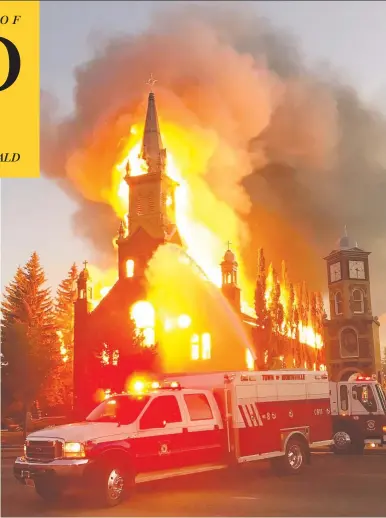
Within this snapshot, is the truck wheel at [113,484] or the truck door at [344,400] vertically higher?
the truck door at [344,400]

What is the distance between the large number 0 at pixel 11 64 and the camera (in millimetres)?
14438

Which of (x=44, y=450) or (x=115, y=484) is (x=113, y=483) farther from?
(x=44, y=450)

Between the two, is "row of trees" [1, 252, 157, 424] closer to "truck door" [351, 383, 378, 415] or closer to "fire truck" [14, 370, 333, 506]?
"truck door" [351, 383, 378, 415]

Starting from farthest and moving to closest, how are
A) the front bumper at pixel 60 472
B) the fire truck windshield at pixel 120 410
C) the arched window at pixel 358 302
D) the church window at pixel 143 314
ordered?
1. the church window at pixel 143 314
2. the arched window at pixel 358 302
3. the fire truck windshield at pixel 120 410
4. the front bumper at pixel 60 472

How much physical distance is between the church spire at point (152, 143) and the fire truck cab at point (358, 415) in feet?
74.3

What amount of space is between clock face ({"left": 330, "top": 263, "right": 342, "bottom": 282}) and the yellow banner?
23636 mm

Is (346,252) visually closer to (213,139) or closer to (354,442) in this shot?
(213,139)

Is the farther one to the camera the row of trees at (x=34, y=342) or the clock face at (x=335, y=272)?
the clock face at (x=335, y=272)

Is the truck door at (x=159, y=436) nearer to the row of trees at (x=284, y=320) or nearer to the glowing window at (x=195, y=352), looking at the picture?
the row of trees at (x=284, y=320)

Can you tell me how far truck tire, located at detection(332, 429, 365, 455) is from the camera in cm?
1911

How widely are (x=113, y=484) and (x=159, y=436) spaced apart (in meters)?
1.29

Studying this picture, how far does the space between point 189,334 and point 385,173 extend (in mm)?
13471

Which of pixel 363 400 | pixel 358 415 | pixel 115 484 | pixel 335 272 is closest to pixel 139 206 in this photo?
pixel 335 272

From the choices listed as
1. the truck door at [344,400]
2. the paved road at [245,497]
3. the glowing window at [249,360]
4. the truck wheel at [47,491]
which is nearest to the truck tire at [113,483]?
the paved road at [245,497]
